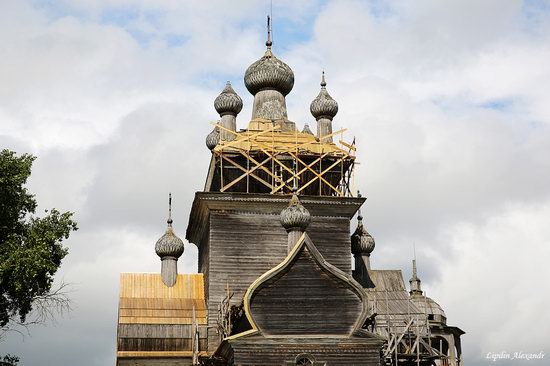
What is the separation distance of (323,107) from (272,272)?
384 inches

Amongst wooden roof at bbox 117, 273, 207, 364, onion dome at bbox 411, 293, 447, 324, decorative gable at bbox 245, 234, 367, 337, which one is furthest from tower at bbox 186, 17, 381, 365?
onion dome at bbox 411, 293, 447, 324

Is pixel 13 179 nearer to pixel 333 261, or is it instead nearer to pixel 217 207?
pixel 217 207

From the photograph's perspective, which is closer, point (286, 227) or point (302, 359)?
point (302, 359)

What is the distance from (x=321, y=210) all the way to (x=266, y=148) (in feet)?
10.1

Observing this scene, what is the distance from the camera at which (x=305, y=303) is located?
26.3 metres

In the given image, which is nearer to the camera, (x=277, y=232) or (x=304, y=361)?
(x=304, y=361)

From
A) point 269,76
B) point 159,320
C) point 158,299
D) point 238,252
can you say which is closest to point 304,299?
point 238,252

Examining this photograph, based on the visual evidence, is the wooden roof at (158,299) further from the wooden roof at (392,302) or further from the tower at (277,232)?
the wooden roof at (392,302)

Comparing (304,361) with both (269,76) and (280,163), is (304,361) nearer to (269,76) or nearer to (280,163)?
(280,163)

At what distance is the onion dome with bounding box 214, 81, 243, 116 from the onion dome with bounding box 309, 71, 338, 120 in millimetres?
2906

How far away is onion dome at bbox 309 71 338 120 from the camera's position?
3400 centimetres

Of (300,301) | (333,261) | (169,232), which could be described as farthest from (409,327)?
(169,232)

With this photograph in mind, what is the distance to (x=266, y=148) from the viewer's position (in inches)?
1253

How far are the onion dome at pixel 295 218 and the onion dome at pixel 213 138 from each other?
259 inches
